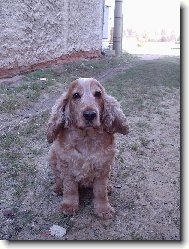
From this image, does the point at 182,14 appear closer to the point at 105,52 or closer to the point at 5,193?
the point at 5,193

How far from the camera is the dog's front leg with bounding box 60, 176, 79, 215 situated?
9.95 feet

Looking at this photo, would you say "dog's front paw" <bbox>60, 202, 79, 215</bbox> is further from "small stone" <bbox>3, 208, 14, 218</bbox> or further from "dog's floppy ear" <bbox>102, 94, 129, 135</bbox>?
"dog's floppy ear" <bbox>102, 94, 129, 135</bbox>

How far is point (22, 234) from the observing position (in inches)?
111

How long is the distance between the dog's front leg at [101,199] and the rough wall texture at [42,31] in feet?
14.6

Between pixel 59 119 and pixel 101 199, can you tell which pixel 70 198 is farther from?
pixel 59 119

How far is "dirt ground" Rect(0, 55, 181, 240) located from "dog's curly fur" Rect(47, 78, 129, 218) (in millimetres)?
195

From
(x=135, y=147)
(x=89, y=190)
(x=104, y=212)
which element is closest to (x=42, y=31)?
(x=135, y=147)

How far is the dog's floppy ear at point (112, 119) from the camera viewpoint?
9.94 feet

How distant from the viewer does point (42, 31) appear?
824 centimetres

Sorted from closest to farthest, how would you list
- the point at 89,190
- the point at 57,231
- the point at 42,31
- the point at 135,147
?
the point at 57,231 < the point at 89,190 < the point at 135,147 < the point at 42,31

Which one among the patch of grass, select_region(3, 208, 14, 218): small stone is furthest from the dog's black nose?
the patch of grass

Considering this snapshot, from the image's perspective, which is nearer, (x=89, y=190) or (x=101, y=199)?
(x=101, y=199)

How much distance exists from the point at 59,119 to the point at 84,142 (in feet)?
0.87

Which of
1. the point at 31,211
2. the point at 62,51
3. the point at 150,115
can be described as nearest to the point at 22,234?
the point at 31,211
